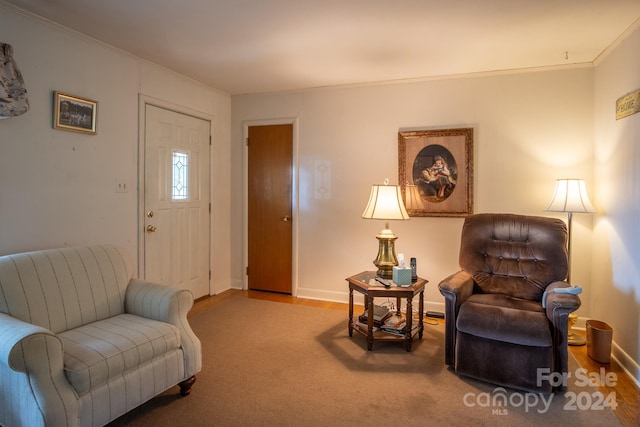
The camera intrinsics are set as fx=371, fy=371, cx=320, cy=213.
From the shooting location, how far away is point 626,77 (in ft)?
8.96

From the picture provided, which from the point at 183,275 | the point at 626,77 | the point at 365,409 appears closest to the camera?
the point at 365,409

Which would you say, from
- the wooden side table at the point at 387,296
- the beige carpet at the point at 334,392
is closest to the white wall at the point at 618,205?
the beige carpet at the point at 334,392

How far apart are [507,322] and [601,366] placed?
1.07 metres

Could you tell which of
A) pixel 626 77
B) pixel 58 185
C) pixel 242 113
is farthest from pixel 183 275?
pixel 626 77

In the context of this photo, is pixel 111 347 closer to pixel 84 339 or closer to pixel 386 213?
pixel 84 339

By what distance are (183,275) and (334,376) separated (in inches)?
87.4

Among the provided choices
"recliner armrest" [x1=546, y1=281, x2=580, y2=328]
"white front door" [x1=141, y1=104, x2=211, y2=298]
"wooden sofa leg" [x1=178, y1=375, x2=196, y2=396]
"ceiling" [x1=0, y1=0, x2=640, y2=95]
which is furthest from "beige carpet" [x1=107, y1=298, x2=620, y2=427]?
"ceiling" [x1=0, y1=0, x2=640, y2=95]

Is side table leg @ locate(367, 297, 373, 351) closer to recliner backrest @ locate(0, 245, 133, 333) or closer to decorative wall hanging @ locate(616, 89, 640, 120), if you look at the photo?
recliner backrest @ locate(0, 245, 133, 333)

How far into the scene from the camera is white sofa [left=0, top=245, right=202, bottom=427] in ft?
5.28

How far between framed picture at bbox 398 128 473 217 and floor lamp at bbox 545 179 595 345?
0.75 metres

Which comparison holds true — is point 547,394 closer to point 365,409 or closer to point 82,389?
point 365,409

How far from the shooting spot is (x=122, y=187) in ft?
10.6

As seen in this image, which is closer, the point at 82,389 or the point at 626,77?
the point at 82,389

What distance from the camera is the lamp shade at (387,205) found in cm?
301
